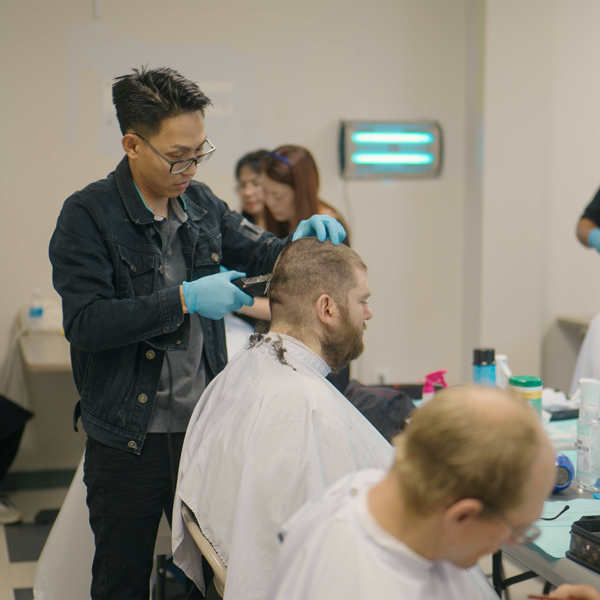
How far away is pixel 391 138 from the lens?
139 inches

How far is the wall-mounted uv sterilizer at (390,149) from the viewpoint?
348 cm

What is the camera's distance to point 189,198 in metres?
1.67

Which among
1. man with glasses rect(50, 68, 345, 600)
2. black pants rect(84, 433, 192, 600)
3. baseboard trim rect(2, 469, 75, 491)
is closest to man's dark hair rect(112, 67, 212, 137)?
man with glasses rect(50, 68, 345, 600)

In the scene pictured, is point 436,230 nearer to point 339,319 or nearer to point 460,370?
point 460,370

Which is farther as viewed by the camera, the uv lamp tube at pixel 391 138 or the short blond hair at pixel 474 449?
the uv lamp tube at pixel 391 138

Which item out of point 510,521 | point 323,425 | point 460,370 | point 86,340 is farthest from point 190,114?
point 460,370

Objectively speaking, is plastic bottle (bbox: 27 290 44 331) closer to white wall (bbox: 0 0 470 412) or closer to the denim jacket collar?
white wall (bbox: 0 0 470 412)

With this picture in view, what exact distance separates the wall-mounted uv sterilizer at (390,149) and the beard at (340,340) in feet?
7.51

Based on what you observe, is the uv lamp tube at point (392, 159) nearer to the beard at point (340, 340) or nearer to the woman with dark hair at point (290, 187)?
the woman with dark hair at point (290, 187)

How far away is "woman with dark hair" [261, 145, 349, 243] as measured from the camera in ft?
8.62

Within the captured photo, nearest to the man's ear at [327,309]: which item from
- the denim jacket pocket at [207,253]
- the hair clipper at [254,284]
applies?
the hair clipper at [254,284]

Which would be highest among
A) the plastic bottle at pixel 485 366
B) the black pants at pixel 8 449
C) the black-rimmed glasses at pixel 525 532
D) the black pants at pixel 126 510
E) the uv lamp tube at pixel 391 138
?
the uv lamp tube at pixel 391 138

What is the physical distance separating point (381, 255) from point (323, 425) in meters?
2.56

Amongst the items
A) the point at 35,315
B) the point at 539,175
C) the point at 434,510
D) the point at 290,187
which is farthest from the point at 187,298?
the point at 539,175
